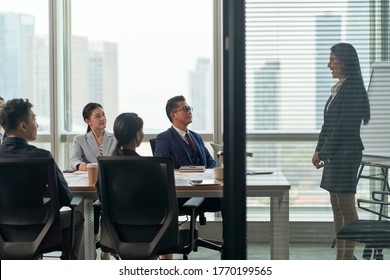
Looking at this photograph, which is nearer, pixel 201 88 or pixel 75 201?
pixel 75 201

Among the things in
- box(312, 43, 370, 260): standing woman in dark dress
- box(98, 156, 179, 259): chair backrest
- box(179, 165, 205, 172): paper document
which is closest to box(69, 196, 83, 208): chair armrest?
box(98, 156, 179, 259): chair backrest

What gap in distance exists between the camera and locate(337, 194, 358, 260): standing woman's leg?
340cm

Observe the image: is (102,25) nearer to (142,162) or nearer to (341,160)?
(142,162)

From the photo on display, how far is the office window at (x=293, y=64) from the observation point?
335 centimetres

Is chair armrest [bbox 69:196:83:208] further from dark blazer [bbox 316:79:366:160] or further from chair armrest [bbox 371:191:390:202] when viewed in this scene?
chair armrest [bbox 371:191:390:202]

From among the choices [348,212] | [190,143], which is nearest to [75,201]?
[190,143]

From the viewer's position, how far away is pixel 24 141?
14.0 ft

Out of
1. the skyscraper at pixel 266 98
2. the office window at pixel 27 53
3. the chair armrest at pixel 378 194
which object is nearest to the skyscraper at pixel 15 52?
the office window at pixel 27 53

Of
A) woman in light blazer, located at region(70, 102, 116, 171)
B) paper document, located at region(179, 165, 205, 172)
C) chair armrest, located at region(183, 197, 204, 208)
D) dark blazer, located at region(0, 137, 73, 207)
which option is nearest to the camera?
dark blazer, located at region(0, 137, 73, 207)

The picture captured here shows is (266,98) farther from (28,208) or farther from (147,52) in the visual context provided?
(147,52)

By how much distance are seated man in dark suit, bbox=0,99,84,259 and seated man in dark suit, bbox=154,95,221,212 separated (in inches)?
50.8

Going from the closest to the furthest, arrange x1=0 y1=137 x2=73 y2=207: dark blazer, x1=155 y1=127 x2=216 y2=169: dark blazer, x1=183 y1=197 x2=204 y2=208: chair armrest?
1. x1=0 y1=137 x2=73 y2=207: dark blazer
2. x1=183 y1=197 x2=204 y2=208: chair armrest
3. x1=155 y1=127 x2=216 y2=169: dark blazer

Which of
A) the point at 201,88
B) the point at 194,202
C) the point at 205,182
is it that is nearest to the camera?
the point at 194,202

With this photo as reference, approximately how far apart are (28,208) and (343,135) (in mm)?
1805
